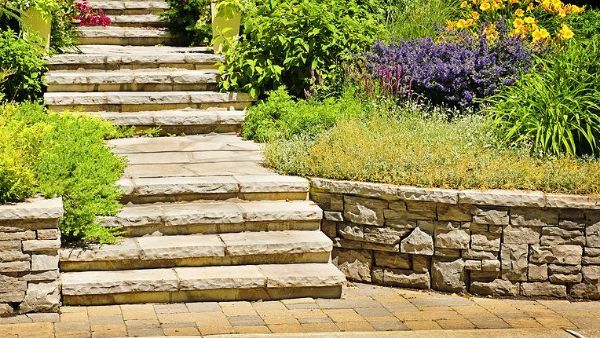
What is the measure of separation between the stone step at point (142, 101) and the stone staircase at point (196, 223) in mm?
12

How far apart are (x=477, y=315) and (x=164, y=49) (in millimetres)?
5510

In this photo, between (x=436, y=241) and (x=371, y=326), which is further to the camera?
(x=436, y=241)

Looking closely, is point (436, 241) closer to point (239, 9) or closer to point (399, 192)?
point (399, 192)

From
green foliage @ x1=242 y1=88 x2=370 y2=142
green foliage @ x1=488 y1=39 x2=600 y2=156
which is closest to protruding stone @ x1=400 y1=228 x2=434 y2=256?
green foliage @ x1=488 y1=39 x2=600 y2=156

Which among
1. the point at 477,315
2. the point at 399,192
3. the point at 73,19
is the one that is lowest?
the point at 477,315

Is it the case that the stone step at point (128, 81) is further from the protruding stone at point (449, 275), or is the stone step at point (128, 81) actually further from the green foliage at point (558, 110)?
the protruding stone at point (449, 275)

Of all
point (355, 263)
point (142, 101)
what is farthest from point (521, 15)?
point (355, 263)

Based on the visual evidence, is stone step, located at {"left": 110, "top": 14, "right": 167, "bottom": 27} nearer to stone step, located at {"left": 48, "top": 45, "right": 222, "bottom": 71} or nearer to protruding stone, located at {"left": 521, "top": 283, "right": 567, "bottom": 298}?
stone step, located at {"left": 48, "top": 45, "right": 222, "bottom": 71}

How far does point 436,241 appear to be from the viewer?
7062 mm

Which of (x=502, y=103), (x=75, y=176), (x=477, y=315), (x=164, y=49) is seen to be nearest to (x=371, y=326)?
(x=477, y=315)

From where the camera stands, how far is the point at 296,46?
9.61 m

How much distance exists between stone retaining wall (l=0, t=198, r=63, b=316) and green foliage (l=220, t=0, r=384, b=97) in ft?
12.4

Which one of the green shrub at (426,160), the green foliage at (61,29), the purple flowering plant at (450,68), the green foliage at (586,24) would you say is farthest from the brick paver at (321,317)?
the green foliage at (61,29)

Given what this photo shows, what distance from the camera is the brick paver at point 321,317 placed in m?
5.98
